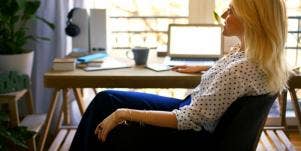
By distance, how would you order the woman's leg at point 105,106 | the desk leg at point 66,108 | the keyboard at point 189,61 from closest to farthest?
the woman's leg at point 105,106 < the keyboard at point 189,61 < the desk leg at point 66,108

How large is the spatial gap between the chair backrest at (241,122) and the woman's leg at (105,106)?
485 millimetres

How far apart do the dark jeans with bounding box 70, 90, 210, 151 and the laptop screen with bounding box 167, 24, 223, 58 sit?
0.53m

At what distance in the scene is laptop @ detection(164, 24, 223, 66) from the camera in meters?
2.41

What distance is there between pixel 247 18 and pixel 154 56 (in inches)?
43.7

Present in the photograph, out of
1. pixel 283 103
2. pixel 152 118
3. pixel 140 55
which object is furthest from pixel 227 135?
pixel 283 103

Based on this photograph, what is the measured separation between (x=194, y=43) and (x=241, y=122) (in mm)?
1089

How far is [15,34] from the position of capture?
259 centimetres

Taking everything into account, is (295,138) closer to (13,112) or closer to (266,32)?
(266,32)

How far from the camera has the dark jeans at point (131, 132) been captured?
1.55 m

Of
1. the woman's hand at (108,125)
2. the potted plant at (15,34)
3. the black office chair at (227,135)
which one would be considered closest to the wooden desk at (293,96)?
the black office chair at (227,135)

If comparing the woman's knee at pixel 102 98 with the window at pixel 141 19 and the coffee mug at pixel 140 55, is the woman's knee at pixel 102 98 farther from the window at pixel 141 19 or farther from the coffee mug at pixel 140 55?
the window at pixel 141 19

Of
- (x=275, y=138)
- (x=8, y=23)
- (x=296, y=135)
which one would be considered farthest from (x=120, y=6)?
(x=296, y=135)

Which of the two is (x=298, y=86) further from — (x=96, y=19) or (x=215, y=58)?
(x=96, y=19)

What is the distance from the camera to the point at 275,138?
271 centimetres
